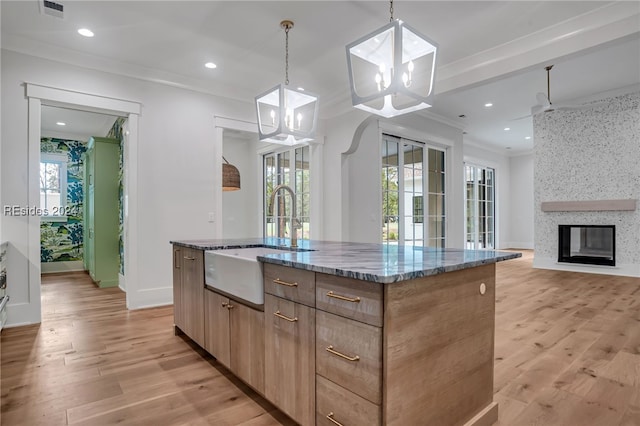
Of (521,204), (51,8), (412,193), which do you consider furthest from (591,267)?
(51,8)

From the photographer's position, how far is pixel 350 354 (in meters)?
1.35

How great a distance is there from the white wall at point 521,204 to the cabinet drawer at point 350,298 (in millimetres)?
10793

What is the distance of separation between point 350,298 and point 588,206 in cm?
673

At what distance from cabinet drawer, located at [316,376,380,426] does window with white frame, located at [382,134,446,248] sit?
14.7 feet

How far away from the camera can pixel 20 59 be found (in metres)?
3.41

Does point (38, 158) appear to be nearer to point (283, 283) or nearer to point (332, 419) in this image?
point (283, 283)

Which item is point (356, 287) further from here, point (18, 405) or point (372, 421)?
point (18, 405)

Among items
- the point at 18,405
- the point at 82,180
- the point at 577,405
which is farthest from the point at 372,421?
the point at 82,180

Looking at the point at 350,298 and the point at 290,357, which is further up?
the point at 350,298

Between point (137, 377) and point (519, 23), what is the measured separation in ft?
13.8

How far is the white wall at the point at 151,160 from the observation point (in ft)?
11.0

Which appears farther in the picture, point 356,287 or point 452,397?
point 452,397

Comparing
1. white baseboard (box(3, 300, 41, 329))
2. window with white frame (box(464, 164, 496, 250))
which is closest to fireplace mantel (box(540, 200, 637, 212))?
window with white frame (box(464, 164, 496, 250))

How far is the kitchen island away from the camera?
1.27 m
